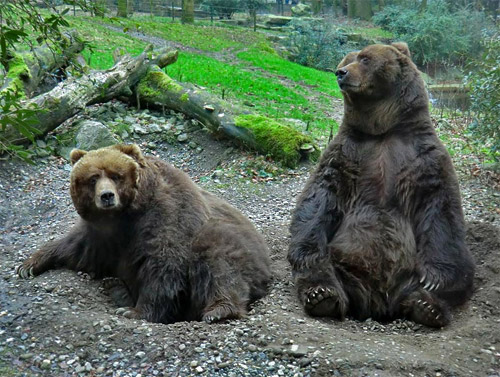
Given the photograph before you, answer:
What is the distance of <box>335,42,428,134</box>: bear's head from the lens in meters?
6.03

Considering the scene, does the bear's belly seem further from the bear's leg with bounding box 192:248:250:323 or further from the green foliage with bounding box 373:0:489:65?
the green foliage with bounding box 373:0:489:65

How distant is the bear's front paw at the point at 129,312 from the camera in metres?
5.69

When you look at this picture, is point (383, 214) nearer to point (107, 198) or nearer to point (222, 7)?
point (107, 198)

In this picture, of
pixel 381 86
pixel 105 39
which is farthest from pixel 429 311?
pixel 105 39

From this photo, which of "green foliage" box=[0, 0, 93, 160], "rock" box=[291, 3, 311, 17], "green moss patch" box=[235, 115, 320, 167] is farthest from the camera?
"rock" box=[291, 3, 311, 17]

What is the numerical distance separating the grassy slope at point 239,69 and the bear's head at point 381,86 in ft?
24.3

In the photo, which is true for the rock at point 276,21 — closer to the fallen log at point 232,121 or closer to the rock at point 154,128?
the fallen log at point 232,121

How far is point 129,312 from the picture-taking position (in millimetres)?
5730

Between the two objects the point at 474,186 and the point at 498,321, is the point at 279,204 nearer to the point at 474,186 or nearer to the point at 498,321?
the point at 474,186

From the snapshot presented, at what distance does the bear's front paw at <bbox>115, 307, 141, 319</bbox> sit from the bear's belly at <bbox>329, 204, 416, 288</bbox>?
6.27ft

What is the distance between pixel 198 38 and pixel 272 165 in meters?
20.9

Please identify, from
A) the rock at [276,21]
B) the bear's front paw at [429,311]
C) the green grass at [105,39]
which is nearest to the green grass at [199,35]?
the green grass at [105,39]

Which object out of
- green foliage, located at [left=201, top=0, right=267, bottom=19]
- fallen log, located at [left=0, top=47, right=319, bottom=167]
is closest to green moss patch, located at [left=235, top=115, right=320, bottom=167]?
fallen log, located at [left=0, top=47, right=319, bottom=167]

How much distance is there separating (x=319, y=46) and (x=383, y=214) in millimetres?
23631
